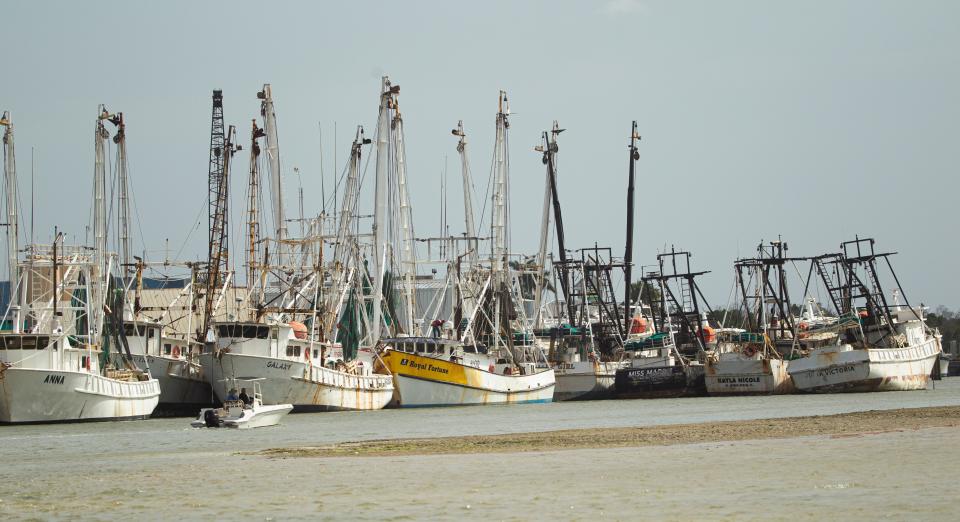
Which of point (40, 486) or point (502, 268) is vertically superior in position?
point (502, 268)

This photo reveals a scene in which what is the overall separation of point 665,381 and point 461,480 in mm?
69178

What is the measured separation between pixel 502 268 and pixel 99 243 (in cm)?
2917

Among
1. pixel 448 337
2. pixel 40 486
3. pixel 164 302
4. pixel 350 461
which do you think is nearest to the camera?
pixel 40 486

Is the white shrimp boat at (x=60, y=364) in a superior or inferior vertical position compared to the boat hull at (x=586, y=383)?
superior

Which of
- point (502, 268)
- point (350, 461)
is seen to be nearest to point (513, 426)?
point (350, 461)

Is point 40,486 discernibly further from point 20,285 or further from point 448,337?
point 448,337

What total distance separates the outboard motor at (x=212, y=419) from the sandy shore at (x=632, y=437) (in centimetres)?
1176

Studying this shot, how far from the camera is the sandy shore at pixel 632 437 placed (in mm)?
36375

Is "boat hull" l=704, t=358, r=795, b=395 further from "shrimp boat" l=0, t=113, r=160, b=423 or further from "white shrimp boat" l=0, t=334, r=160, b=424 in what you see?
"white shrimp boat" l=0, t=334, r=160, b=424

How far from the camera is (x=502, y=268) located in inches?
3531

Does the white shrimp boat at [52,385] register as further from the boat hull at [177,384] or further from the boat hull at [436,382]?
the boat hull at [436,382]

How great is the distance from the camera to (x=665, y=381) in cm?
9456

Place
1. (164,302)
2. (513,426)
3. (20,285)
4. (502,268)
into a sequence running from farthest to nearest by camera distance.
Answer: (164,302)
(502,268)
(20,285)
(513,426)

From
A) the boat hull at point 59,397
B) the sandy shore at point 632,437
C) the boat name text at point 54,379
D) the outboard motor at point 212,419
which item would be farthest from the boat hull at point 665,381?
the outboard motor at point 212,419
